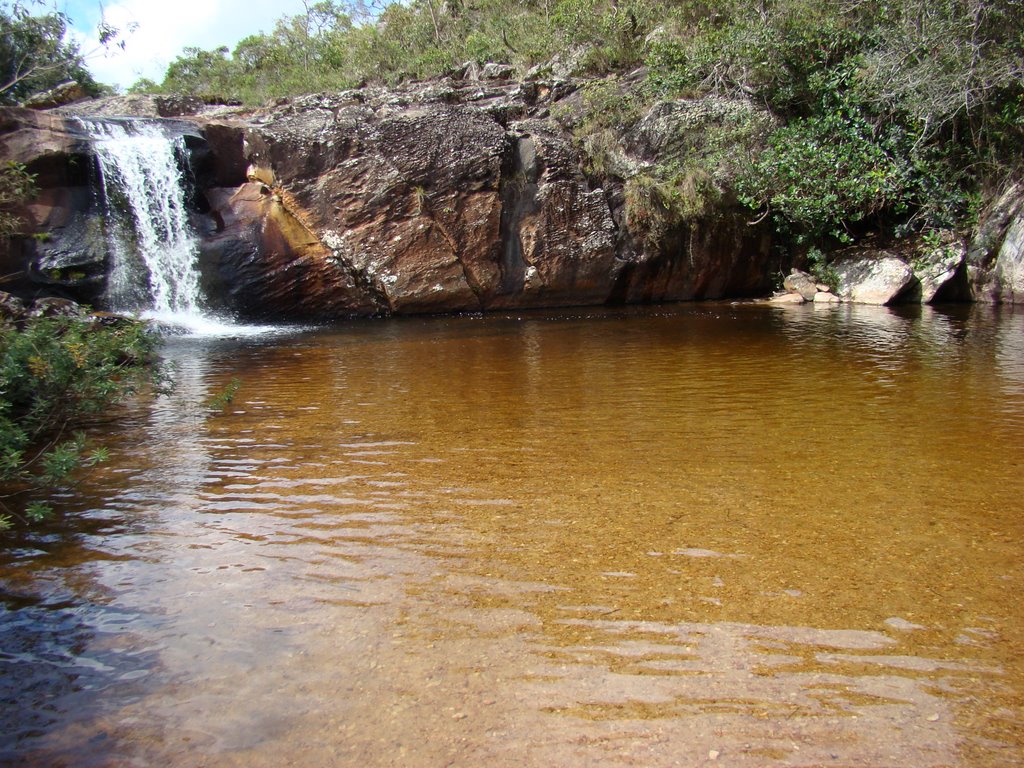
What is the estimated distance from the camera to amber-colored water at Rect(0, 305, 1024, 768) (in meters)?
2.16

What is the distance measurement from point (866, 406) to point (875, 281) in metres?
11.0

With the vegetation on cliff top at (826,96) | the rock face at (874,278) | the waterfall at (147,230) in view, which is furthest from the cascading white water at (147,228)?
the rock face at (874,278)

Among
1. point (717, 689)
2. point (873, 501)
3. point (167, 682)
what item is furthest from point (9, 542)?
point (873, 501)

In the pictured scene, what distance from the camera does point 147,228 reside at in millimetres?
14406

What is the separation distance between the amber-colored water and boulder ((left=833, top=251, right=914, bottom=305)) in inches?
393

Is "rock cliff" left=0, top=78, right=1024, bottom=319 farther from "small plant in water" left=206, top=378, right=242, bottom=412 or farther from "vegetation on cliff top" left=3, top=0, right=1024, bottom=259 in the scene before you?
"small plant in water" left=206, top=378, right=242, bottom=412

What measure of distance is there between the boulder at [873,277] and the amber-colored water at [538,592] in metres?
9.98

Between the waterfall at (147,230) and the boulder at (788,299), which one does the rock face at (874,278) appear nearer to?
the boulder at (788,299)

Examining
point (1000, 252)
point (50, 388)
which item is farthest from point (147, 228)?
point (1000, 252)

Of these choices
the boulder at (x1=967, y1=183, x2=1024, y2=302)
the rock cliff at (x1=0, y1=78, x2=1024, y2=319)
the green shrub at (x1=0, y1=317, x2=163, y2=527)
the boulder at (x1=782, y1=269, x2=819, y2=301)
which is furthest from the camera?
the boulder at (x1=782, y1=269, x2=819, y2=301)

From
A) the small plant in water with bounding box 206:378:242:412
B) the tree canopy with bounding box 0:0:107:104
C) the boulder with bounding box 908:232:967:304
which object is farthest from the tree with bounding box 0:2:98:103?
the boulder with bounding box 908:232:967:304

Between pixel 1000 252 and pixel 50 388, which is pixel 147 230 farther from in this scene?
pixel 1000 252

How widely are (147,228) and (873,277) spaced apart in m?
14.9

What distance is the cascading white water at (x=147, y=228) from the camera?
46.4 ft
